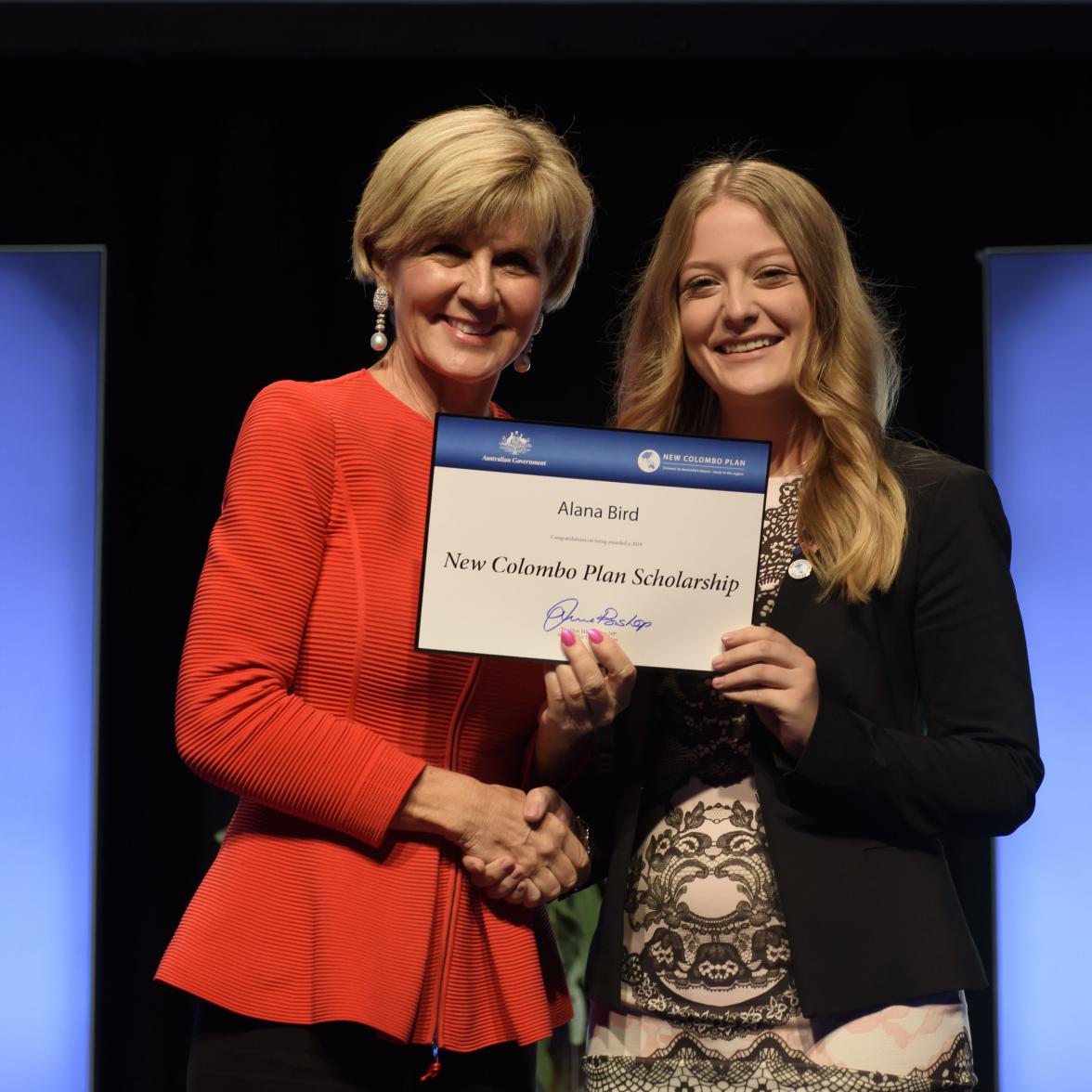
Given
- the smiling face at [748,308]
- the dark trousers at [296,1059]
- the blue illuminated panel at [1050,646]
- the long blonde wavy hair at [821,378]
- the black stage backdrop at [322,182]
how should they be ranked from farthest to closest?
the black stage backdrop at [322,182], the blue illuminated panel at [1050,646], the smiling face at [748,308], the long blonde wavy hair at [821,378], the dark trousers at [296,1059]

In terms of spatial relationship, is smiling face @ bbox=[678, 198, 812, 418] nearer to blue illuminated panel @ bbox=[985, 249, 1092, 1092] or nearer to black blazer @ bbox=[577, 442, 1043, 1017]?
black blazer @ bbox=[577, 442, 1043, 1017]

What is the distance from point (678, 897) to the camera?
1551mm

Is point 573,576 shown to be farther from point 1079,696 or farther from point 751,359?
point 1079,696

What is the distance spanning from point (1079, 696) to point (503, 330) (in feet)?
7.17

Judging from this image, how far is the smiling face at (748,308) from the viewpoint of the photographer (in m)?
1.70

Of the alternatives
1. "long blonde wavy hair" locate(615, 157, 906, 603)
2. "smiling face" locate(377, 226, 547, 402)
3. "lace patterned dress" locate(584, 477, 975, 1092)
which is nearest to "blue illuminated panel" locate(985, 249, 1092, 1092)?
"long blonde wavy hair" locate(615, 157, 906, 603)

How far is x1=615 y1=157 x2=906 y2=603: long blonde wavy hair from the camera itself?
159 cm

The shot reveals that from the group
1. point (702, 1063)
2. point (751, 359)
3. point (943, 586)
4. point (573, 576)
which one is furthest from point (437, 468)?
point (702, 1063)

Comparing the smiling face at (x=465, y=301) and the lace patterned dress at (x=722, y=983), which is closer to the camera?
the lace patterned dress at (x=722, y=983)

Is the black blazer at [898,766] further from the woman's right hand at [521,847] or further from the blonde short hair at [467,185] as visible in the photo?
the blonde short hair at [467,185]

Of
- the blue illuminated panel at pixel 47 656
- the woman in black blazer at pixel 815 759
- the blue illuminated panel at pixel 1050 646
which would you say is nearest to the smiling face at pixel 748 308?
the woman in black blazer at pixel 815 759

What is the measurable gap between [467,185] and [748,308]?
1.17ft
